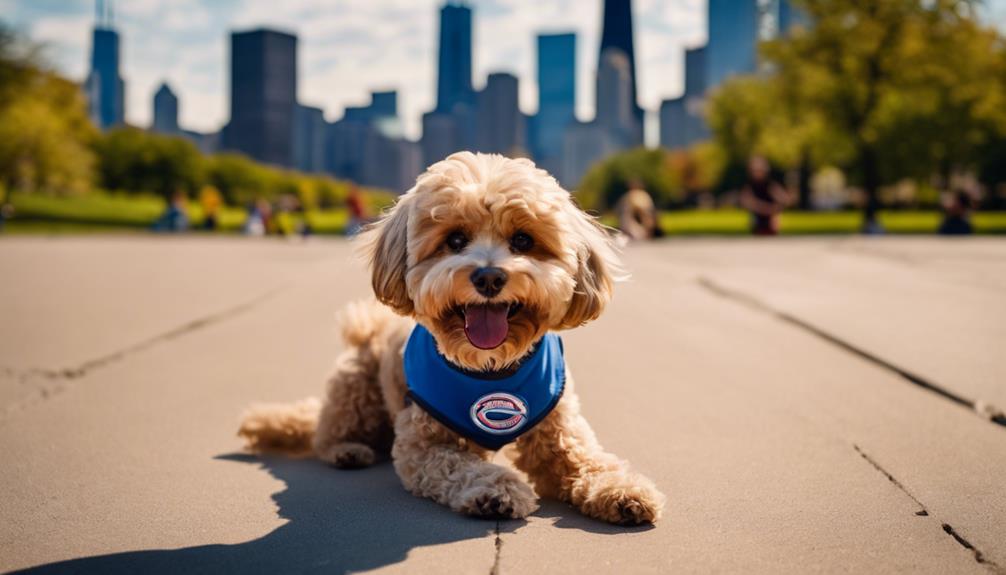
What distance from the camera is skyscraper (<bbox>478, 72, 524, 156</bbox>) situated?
189500 millimetres

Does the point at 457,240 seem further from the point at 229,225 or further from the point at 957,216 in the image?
the point at 229,225

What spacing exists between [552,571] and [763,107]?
4377 cm

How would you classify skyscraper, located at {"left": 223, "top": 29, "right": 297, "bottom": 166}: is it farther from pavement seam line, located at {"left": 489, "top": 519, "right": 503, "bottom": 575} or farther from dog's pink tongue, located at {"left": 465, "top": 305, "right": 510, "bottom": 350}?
pavement seam line, located at {"left": 489, "top": 519, "right": 503, "bottom": 575}

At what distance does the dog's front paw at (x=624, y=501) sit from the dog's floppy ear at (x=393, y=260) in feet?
3.57

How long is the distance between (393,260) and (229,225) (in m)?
62.1

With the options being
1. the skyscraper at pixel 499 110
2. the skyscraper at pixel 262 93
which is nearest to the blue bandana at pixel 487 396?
the skyscraper at pixel 262 93

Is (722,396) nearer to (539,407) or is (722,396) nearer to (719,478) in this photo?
(719,478)

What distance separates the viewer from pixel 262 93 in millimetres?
180500

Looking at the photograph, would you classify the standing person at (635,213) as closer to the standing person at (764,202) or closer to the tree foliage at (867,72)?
the standing person at (764,202)

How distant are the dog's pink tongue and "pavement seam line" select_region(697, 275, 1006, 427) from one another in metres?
3.38

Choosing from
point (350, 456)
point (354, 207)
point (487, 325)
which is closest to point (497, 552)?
point (487, 325)

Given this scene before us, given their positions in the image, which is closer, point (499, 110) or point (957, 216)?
point (957, 216)

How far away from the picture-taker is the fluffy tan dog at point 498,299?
134 inches

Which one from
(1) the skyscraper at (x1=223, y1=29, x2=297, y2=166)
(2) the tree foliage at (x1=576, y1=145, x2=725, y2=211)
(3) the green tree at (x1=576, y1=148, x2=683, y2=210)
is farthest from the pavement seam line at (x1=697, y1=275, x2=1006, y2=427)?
(1) the skyscraper at (x1=223, y1=29, x2=297, y2=166)
